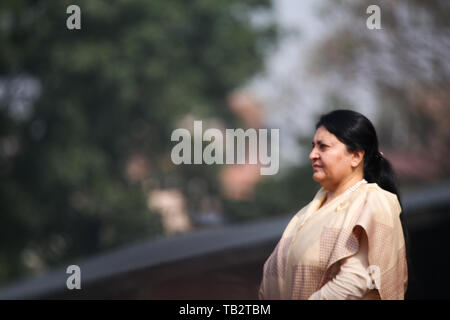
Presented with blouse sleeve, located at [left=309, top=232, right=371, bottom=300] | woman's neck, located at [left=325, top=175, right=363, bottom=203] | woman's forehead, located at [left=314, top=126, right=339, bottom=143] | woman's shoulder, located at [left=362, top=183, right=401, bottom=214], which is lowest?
blouse sleeve, located at [left=309, top=232, right=371, bottom=300]

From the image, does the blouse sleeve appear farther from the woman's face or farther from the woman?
the woman's face

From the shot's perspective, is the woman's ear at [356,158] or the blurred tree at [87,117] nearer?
the woman's ear at [356,158]

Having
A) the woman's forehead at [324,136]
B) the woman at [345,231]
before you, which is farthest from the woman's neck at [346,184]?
the woman's forehead at [324,136]

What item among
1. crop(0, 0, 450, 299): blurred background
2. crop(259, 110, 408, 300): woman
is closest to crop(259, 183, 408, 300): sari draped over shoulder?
crop(259, 110, 408, 300): woman

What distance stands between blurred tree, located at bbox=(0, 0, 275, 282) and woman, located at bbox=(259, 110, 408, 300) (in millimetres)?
11601

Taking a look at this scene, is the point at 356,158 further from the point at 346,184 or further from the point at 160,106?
the point at 160,106

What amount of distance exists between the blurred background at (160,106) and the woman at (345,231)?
32.4 ft

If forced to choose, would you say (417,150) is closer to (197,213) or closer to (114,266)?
(197,213)

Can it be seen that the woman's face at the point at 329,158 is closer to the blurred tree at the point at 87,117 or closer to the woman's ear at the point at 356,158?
the woman's ear at the point at 356,158

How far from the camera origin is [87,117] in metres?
14.8

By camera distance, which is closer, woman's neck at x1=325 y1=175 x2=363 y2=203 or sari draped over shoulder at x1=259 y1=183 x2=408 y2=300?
sari draped over shoulder at x1=259 y1=183 x2=408 y2=300

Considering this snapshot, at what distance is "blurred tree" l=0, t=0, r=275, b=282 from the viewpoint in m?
13.8

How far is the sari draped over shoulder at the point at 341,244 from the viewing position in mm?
1752

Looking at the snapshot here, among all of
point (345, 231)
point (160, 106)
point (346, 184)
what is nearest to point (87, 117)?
point (160, 106)
